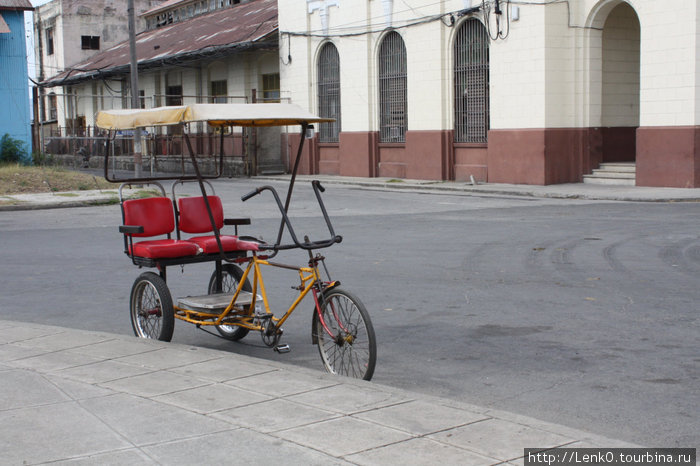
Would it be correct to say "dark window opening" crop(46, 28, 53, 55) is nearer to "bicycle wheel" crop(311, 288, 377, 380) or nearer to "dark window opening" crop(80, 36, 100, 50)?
"dark window opening" crop(80, 36, 100, 50)

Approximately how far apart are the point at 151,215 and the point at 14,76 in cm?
2995

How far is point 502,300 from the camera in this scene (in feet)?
30.9

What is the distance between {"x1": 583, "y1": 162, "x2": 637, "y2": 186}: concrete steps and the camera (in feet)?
81.5

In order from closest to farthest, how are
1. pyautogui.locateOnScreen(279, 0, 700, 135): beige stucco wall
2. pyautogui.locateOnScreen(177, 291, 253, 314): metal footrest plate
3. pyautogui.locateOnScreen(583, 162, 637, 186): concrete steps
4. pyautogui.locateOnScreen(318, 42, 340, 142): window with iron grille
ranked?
→ pyautogui.locateOnScreen(177, 291, 253, 314): metal footrest plate < pyautogui.locateOnScreen(279, 0, 700, 135): beige stucco wall < pyautogui.locateOnScreen(583, 162, 637, 186): concrete steps < pyautogui.locateOnScreen(318, 42, 340, 142): window with iron grille

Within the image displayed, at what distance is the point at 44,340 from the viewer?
775 centimetres

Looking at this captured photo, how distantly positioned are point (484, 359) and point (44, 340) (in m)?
3.78

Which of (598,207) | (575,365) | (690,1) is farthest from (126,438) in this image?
(690,1)

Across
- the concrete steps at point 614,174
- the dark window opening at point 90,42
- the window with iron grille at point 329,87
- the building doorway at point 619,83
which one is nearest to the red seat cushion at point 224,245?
the concrete steps at point 614,174

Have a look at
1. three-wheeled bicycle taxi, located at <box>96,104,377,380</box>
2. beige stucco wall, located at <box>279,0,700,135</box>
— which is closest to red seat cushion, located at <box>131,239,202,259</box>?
three-wheeled bicycle taxi, located at <box>96,104,377,380</box>

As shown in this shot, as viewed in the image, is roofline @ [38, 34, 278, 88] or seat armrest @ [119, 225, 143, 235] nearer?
seat armrest @ [119, 225, 143, 235]

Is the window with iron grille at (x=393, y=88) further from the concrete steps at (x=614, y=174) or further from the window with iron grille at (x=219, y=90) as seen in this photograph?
the window with iron grille at (x=219, y=90)

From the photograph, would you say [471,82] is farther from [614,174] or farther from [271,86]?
[271,86]

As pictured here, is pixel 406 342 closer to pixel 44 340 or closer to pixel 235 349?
pixel 235 349

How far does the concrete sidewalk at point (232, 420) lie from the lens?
466 cm
